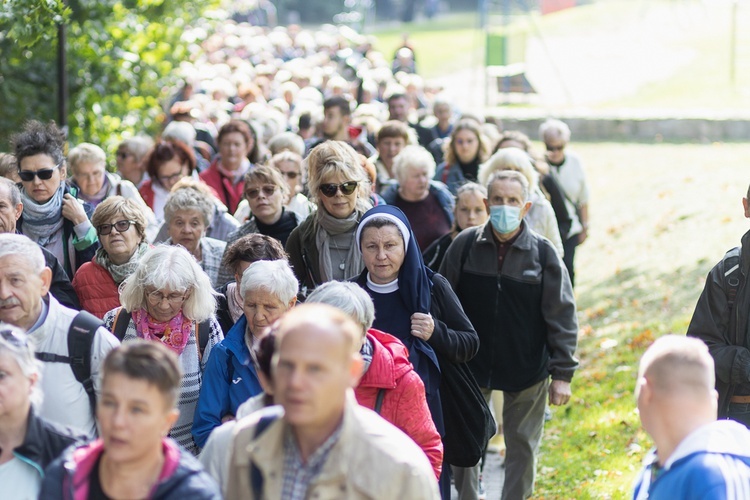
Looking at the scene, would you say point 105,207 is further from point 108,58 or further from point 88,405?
point 108,58

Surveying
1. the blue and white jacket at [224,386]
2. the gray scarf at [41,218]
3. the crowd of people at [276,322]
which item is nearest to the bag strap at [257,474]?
the crowd of people at [276,322]

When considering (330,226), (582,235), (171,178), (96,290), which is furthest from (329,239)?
(582,235)

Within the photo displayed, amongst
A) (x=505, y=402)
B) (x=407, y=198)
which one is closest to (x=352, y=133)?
(x=407, y=198)

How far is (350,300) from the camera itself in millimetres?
4902

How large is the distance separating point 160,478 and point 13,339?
2.92 feet

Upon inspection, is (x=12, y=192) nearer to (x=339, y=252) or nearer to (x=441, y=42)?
(x=339, y=252)

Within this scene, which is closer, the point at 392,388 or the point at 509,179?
the point at 392,388

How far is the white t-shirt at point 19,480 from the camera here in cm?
399

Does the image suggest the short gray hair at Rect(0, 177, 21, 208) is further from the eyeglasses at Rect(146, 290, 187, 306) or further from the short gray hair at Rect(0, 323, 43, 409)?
the short gray hair at Rect(0, 323, 43, 409)

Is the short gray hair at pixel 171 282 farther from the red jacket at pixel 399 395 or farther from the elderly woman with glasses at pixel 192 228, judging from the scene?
the elderly woman with glasses at pixel 192 228

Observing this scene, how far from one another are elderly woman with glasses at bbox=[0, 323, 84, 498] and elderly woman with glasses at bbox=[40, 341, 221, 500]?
1.35ft

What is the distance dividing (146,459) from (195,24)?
16.4 m

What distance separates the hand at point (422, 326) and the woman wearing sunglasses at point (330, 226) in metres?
1.16

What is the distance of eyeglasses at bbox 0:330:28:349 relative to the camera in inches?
158
